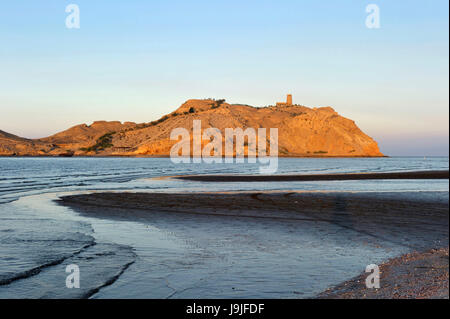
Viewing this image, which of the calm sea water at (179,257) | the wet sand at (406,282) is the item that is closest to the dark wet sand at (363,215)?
the wet sand at (406,282)

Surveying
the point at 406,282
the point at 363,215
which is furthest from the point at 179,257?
the point at 363,215

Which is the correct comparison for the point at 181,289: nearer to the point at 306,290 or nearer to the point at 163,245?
the point at 306,290

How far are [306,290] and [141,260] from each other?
14.5 ft

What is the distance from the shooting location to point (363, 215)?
2009cm

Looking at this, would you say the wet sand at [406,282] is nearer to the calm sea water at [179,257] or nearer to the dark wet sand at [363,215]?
the dark wet sand at [363,215]

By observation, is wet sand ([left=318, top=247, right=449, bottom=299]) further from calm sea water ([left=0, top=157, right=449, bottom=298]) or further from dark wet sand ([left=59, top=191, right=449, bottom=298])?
calm sea water ([left=0, top=157, right=449, bottom=298])

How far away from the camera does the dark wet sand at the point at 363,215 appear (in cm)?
857

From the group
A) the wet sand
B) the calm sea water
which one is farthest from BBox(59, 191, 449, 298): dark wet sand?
the calm sea water

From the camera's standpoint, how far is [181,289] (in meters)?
8.66

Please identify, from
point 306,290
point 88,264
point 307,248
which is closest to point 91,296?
point 88,264

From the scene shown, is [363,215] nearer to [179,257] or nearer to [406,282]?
[179,257]
